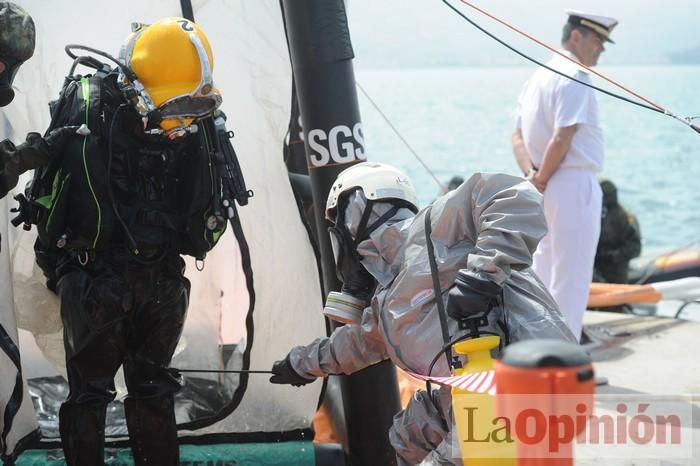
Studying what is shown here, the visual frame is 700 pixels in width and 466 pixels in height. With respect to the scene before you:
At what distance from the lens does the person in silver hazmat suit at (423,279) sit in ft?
10.1

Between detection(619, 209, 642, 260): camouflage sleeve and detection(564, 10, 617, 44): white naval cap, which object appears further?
detection(619, 209, 642, 260): camouflage sleeve

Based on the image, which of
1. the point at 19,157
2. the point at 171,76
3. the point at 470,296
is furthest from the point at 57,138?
the point at 470,296

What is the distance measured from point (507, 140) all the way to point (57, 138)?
27568 millimetres

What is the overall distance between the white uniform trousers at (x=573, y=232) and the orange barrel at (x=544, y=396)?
304 cm

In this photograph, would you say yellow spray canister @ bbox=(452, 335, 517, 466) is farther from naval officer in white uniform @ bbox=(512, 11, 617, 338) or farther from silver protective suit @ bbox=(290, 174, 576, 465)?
naval officer in white uniform @ bbox=(512, 11, 617, 338)

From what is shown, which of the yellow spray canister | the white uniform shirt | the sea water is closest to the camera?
the yellow spray canister

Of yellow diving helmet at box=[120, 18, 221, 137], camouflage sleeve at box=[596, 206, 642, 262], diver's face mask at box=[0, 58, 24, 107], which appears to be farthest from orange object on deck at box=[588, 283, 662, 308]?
diver's face mask at box=[0, 58, 24, 107]

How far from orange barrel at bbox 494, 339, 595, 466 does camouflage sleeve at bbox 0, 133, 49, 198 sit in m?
1.96

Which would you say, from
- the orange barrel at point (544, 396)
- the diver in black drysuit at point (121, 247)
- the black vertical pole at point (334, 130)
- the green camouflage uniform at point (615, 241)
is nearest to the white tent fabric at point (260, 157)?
the black vertical pole at point (334, 130)

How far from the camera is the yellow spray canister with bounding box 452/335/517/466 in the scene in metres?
2.84

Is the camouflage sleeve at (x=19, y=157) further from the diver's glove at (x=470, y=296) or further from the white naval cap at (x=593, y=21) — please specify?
the white naval cap at (x=593, y=21)

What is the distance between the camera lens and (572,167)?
17.7 ft

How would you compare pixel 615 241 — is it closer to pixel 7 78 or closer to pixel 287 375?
pixel 287 375

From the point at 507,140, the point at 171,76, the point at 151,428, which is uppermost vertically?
the point at 171,76
